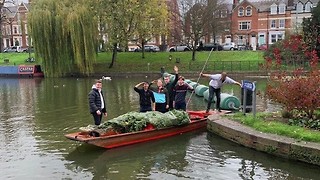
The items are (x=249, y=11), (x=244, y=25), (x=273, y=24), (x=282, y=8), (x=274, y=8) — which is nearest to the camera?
(x=282, y=8)

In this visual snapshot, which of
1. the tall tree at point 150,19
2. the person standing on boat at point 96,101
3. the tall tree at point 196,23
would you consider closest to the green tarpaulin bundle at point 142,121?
the person standing on boat at point 96,101

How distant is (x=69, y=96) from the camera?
85.0 feet

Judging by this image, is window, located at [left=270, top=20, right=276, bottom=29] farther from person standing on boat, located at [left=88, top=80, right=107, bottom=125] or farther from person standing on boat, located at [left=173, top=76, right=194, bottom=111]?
person standing on boat, located at [left=88, top=80, right=107, bottom=125]

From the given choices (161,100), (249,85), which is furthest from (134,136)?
(249,85)

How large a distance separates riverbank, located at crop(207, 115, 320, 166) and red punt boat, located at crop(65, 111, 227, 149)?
0.72 meters

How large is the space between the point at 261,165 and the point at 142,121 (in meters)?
3.88

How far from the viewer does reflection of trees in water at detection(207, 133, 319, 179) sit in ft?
31.5

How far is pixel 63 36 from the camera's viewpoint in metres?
39.8

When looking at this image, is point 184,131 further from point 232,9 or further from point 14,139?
point 232,9

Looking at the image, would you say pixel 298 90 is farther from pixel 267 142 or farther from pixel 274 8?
pixel 274 8

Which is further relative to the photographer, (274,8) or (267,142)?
(274,8)

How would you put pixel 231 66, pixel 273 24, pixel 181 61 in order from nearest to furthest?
pixel 231 66, pixel 181 61, pixel 273 24

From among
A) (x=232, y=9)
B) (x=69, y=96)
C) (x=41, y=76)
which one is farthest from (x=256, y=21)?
(x=69, y=96)

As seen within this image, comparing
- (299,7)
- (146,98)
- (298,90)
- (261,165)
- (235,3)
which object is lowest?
(261,165)
